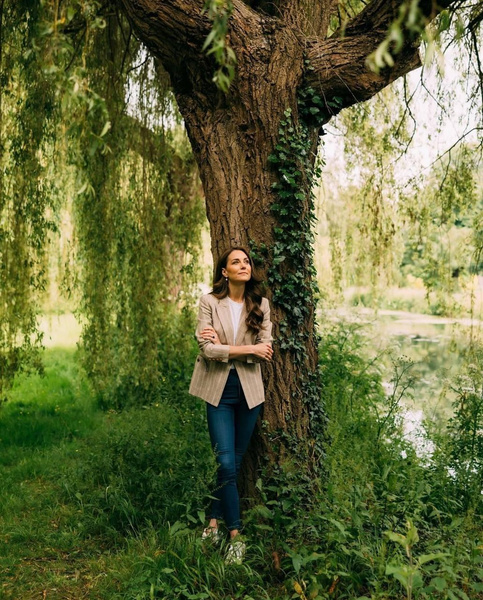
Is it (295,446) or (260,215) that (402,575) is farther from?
(260,215)

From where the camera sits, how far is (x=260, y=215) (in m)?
4.03

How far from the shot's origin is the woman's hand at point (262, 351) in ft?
12.0

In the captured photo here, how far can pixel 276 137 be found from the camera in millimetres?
4031

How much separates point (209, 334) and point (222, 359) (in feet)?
0.60

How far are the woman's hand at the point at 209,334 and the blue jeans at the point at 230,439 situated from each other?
0.69ft

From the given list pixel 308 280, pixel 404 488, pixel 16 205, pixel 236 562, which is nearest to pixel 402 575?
pixel 236 562

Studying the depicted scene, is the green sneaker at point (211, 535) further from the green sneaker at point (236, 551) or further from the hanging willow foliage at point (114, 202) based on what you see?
the hanging willow foliage at point (114, 202)

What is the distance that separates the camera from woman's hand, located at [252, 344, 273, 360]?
3.66 metres

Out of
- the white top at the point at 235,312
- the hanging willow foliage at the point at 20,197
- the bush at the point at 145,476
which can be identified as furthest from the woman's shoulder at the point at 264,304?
the hanging willow foliage at the point at 20,197

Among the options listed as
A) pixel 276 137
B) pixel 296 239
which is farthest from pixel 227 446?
pixel 276 137

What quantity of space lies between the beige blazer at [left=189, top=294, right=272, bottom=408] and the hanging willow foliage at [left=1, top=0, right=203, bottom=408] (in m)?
2.42

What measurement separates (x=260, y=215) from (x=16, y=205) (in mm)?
2785

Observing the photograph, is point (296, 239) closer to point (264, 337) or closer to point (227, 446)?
point (264, 337)

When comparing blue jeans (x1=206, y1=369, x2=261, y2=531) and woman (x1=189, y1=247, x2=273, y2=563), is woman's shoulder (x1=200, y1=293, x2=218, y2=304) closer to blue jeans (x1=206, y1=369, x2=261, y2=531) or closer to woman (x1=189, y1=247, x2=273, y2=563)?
woman (x1=189, y1=247, x2=273, y2=563)
